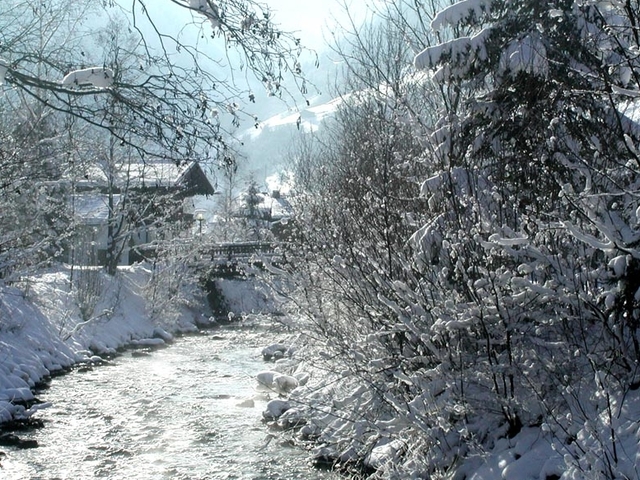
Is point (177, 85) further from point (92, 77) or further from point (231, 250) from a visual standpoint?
point (231, 250)

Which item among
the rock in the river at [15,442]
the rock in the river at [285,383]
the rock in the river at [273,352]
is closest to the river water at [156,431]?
the rock in the river at [15,442]

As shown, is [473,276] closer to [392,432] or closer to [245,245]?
[392,432]

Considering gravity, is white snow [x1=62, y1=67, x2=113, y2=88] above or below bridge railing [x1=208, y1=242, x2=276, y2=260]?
above

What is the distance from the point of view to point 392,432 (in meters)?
7.11

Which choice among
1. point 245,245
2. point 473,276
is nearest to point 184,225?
point 245,245

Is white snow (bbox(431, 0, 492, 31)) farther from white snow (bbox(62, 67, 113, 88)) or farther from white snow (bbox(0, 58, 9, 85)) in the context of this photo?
white snow (bbox(0, 58, 9, 85))

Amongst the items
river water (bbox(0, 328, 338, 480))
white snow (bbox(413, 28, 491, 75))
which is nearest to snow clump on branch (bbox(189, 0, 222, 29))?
white snow (bbox(413, 28, 491, 75))

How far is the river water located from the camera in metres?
9.27

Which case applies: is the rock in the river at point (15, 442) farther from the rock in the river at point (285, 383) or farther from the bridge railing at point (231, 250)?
the bridge railing at point (231, 250)

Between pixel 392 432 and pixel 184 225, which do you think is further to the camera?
pixel 184 225

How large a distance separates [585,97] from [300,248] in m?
5.42

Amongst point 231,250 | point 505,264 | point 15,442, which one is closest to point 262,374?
point 15,442

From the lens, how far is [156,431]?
459 inches

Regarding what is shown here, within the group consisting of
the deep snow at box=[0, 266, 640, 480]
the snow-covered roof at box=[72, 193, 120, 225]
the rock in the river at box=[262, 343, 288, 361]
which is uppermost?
the snow-covered roof at box=[72, 193, 120, 225]
